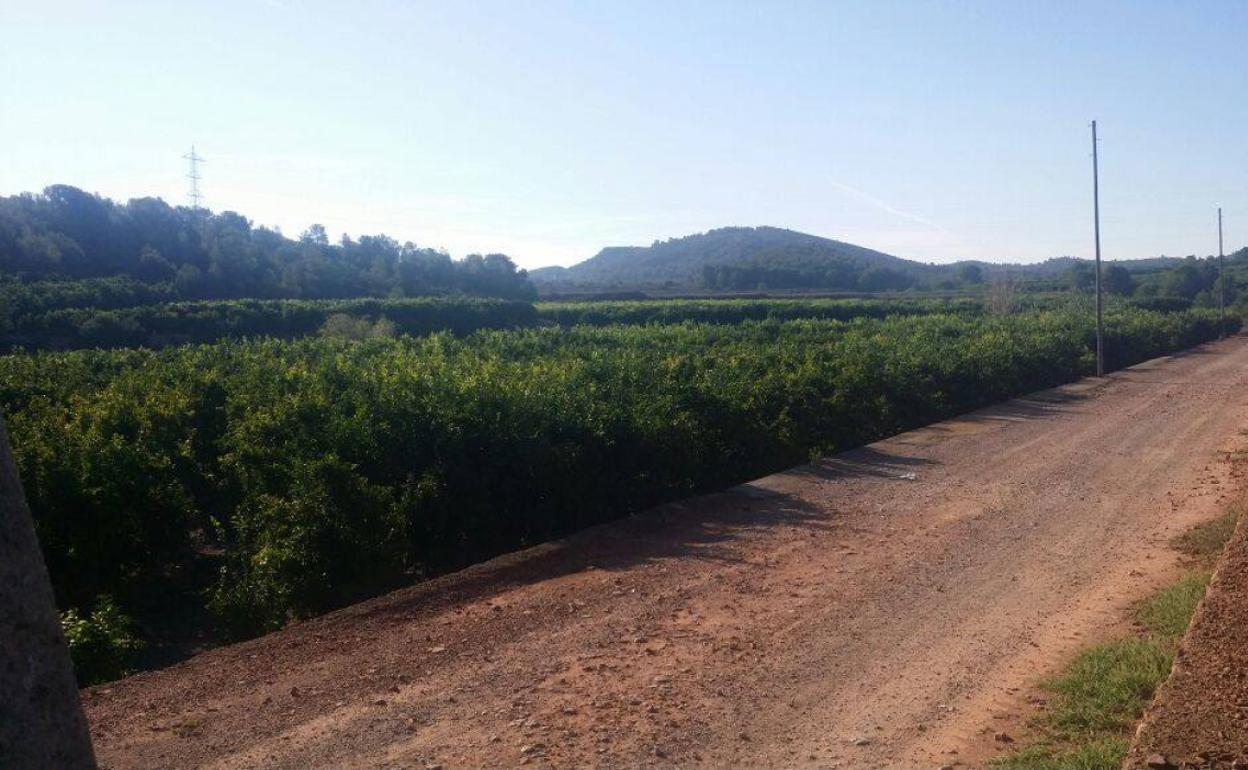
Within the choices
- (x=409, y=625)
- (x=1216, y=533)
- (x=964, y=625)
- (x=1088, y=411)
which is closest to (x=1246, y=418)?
(x=1088, y=411)

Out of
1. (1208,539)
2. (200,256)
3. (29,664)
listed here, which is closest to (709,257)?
(200,256)

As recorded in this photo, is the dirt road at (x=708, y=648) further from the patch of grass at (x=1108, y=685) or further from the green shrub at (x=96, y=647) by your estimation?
the green shrub at (x=96, y=647)

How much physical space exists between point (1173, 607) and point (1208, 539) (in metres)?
2.95

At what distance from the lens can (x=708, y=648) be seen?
7.28 metres

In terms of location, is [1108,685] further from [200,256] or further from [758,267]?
[758,267]

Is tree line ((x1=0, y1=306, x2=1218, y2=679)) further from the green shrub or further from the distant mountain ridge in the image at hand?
the distant mountain ridge

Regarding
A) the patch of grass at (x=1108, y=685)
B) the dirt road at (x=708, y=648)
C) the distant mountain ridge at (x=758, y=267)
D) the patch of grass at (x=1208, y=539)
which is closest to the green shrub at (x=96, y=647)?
the dirt road at (x=708, y=648)

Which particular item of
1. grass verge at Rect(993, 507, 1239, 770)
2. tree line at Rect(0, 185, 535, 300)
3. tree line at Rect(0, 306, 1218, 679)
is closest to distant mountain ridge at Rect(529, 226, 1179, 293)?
tree line at Rect(0, 185, 535, 300)

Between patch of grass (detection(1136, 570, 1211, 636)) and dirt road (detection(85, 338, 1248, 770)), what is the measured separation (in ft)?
0.99

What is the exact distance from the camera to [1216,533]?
1048 centimetres

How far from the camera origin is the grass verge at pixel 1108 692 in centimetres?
529

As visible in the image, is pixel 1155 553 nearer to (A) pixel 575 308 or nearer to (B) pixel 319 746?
(B) pixel 319 746

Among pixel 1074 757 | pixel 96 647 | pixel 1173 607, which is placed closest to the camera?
pixel 1074 757

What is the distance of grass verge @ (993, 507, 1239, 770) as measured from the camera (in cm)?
529
